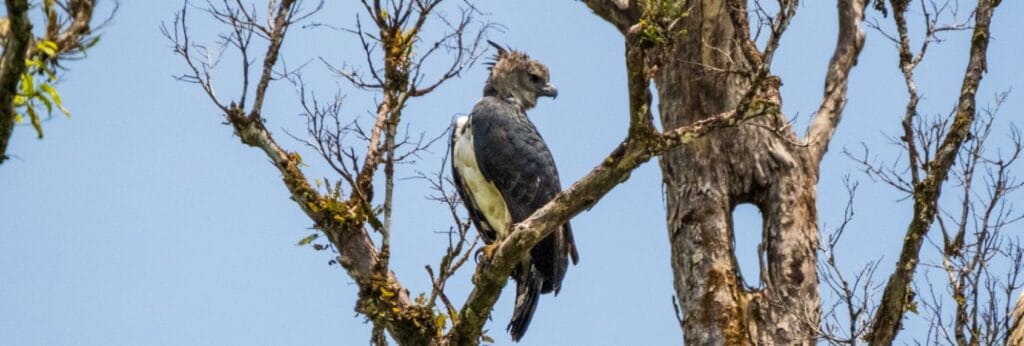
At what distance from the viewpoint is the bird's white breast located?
7.45 metres

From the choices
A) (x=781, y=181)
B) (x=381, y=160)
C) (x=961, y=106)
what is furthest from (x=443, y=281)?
(x=781, y=181)

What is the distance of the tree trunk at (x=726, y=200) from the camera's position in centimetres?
793

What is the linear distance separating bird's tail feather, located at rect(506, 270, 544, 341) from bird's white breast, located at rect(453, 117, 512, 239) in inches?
24.4

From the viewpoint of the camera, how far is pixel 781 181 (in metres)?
8.33

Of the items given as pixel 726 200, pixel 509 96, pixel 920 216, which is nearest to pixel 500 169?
pixel 509 96

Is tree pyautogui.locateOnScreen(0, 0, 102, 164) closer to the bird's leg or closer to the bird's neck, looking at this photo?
the bird's leg

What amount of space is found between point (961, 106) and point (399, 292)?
285 cm

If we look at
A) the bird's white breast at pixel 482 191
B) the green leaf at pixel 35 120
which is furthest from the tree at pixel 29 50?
the bird's white breast at pixel 482 191

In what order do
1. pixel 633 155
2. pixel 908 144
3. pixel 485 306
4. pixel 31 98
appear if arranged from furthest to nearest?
pixel 908 144, pixel 485 306, pixel 633 155, pixel 31 98

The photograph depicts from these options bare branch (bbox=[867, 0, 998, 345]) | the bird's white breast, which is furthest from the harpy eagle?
bare branch (bbox=[867, 0, 998, 345])

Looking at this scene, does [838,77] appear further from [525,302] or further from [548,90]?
[525,302]

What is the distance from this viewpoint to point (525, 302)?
6641 millimetres

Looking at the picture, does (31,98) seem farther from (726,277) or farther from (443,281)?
(726,277)

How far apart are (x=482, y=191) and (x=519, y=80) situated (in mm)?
1031
